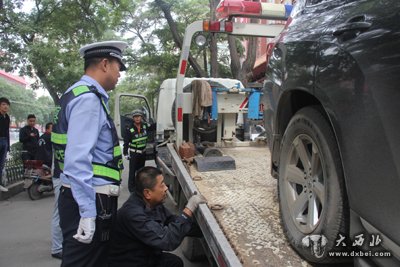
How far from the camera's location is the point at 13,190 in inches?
314

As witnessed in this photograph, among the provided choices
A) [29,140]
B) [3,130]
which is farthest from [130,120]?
[3,130]

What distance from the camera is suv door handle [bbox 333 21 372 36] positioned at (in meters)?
1.72

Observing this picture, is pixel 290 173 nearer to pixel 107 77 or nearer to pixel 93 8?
pixel 107 77

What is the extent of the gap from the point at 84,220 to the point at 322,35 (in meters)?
1.70

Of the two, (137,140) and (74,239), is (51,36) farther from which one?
(74,239)

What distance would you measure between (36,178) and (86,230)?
6.00 metres

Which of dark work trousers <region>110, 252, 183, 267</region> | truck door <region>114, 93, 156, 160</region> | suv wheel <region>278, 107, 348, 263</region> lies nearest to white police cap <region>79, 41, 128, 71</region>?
suv wheel <region>278, 107, 348, 263</region>

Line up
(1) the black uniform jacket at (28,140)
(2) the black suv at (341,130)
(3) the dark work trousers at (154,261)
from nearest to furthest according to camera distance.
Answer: (2) the black suv at (341,130) → (3) the dark work trousers at (154,261) → (1) the black uniform jacket at (28,140)

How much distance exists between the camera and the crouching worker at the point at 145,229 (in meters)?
2.74

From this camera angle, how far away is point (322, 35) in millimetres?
2066

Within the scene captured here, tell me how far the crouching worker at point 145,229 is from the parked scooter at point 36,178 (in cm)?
532

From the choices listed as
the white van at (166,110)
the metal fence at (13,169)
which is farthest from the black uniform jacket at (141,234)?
the metal fence at (13,169)

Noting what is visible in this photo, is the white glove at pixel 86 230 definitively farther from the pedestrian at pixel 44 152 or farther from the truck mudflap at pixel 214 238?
the pedestrian at pixel 44 152

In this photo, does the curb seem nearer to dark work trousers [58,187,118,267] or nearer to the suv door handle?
dark work trousers [58,187,118,267]
